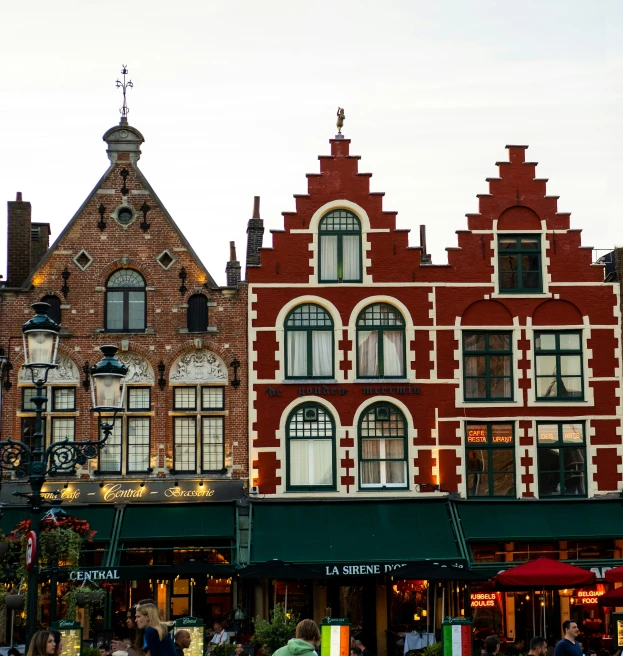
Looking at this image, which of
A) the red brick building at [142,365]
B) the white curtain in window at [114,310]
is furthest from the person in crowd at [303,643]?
the white curtain in window at [114,310]

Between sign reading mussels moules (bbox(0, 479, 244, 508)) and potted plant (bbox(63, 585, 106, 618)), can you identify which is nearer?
potted plant (bbox(63, 585, 106, 618))

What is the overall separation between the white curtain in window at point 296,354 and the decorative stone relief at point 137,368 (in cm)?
352

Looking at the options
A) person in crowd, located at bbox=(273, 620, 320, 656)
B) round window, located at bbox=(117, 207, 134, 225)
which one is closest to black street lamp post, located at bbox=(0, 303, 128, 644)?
person in crowd, located at bbox=(273, 620, 320, 656)

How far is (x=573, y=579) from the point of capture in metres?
28.6

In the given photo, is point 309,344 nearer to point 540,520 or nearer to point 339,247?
point 339,247

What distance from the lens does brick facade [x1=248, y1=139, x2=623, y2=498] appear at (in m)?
33.0

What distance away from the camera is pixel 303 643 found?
12.0 meters

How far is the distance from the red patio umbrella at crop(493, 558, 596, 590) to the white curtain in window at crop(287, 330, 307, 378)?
298 inches

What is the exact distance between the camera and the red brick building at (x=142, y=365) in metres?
32.2

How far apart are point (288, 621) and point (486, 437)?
9.26m

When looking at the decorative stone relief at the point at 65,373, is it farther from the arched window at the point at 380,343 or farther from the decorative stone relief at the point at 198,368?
the arched window at the point at 380,343

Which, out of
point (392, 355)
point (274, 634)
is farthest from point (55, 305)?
point (274, 634)

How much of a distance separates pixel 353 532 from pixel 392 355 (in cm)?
479

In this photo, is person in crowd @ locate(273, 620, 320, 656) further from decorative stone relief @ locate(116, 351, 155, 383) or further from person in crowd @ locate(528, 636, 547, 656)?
decorative stone relief @ locate(116, 351, 155, 383)
